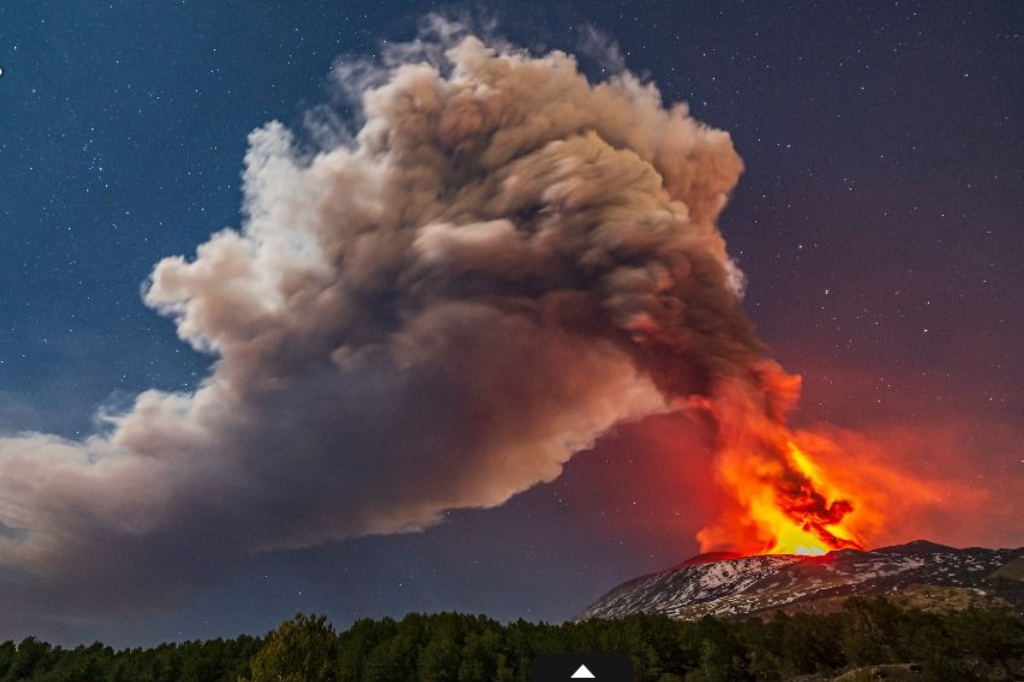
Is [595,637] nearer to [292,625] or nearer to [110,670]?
[292,625]

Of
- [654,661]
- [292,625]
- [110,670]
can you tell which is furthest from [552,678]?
[110,670]

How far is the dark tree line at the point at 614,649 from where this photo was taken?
375 ft

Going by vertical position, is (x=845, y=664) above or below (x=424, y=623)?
below

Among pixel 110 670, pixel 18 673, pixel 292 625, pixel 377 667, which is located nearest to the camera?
pixel 292 625

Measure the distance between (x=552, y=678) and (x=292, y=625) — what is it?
102111 mm

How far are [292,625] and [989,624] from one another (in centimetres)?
11718

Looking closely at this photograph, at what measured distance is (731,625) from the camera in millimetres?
156250

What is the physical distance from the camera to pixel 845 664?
134 metres

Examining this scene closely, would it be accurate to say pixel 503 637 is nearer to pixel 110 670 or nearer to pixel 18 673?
pixel 110 670

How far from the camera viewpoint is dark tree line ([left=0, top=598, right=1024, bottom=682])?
375 feet

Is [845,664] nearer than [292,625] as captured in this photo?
No

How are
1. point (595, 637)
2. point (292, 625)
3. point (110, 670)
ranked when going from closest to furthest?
point (292, 625) → point (595, 637) → point (110, 670)

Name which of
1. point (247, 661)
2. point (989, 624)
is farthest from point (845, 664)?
point (247, 661)

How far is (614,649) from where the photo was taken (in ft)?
495
